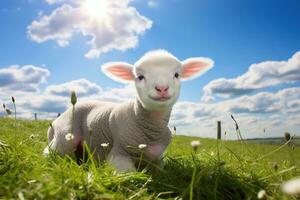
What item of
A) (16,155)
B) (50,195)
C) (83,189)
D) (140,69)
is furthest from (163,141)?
(50,195)

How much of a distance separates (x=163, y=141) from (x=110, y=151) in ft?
2.78

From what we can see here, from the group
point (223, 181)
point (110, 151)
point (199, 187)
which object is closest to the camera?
point (199, 187)

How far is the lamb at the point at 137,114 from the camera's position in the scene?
6211 millimetres

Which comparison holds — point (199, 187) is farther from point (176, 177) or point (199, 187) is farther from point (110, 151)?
point (110, 151)

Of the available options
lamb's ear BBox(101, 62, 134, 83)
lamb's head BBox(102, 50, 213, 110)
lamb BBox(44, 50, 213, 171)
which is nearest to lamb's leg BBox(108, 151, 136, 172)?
lamb BBox(44, 50, 213, 171)

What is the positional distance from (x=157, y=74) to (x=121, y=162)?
1.35 m

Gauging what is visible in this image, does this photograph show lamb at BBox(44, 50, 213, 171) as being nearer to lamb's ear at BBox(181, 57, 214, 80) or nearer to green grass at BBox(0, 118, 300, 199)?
lamb's ear at BBox(181, 57, 214, 80)

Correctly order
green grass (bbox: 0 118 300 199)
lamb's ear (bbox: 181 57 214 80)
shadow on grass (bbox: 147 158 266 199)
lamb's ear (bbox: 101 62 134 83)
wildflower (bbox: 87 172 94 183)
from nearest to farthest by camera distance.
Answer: green grass (bbox: 0 118 300 199) → wildflower (bbox: 87 172 94 183) → shadow on grass (bbox: 147 158 266 199) → lamb's ear (bbox: 101 62 134 83) → lamb's ear (bbox: 181 57 214 80)

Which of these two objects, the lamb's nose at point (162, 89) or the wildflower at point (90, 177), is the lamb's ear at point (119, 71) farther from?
the wildflower at point (90, 177)

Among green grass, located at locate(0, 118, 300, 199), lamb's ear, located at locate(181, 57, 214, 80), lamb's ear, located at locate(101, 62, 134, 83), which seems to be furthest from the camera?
lamb's ear, located at locate(181, 57, 214, 80)

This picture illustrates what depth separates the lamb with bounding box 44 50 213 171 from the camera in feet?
20.4

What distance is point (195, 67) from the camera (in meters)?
7.30

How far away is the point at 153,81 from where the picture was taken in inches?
240

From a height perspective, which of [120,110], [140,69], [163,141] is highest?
[140,69]
